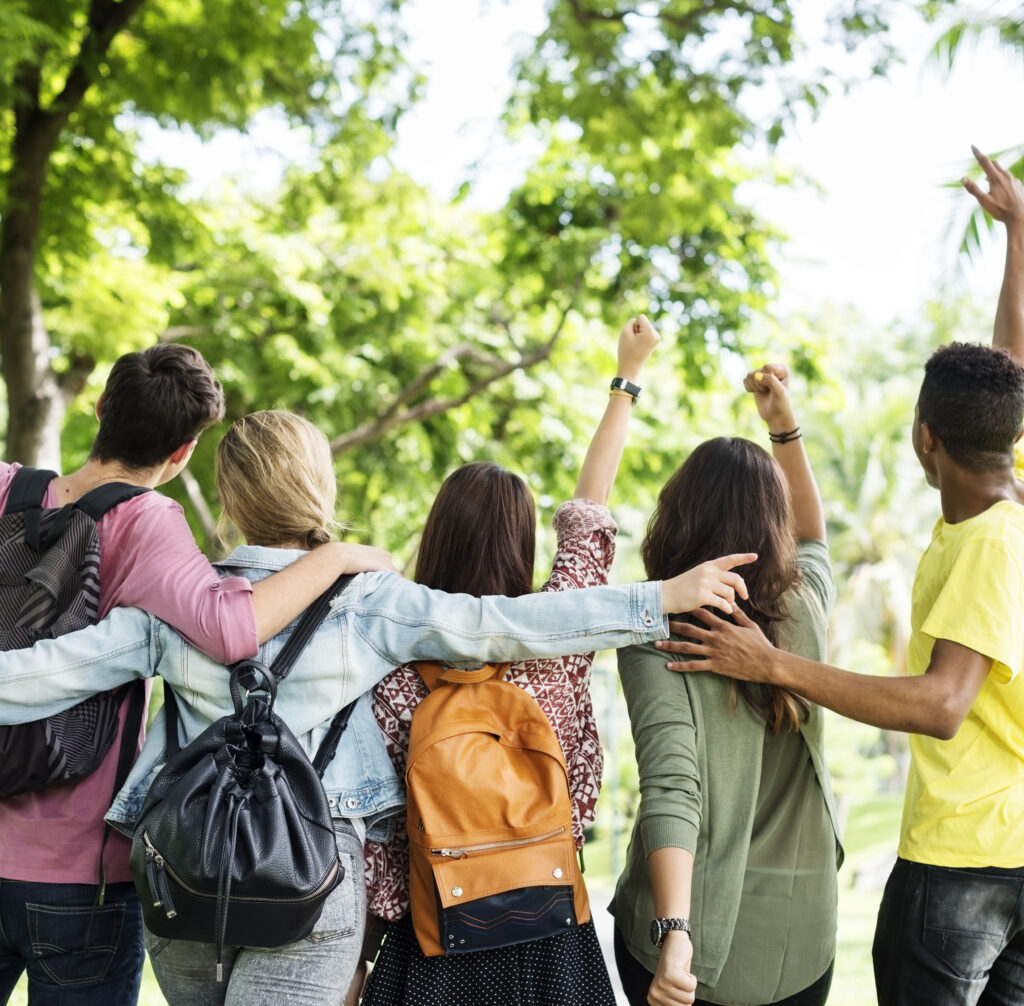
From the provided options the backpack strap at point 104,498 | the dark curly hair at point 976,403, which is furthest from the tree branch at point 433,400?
the dark curly hair at point 976,403

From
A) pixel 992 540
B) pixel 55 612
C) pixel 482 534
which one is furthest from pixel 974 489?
pixel 55 612

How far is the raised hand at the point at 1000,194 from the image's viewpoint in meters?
2.90

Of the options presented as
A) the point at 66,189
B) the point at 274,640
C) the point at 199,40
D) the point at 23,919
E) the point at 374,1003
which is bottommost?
the point at 374,1003

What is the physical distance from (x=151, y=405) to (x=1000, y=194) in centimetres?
227

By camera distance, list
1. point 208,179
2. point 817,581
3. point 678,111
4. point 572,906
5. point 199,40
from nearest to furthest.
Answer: point 572,906 < point 817,581 < point 199,40 < point 678,111 < point 208,179

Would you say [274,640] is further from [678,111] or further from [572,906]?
[678,111]

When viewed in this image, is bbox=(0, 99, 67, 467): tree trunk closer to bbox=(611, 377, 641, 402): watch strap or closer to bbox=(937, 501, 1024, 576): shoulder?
bbox=(611, 377, 641, 402): watch strap

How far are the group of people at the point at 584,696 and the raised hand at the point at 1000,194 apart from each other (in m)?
0.86

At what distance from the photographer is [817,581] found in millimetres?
2500

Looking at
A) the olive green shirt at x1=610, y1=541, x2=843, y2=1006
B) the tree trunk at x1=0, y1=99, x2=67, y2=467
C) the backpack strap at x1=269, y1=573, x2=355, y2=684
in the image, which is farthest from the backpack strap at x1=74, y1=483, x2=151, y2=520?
the tree trunk at x1=0, y1=99, x2=67, y2=467

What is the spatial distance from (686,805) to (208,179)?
10304 mm

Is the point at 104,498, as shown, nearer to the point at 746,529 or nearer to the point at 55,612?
the point at 55,612

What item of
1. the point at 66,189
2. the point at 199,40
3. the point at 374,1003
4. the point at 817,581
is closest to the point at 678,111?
the point at 199,40

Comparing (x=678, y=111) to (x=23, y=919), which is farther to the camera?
(x=678, y=111)
